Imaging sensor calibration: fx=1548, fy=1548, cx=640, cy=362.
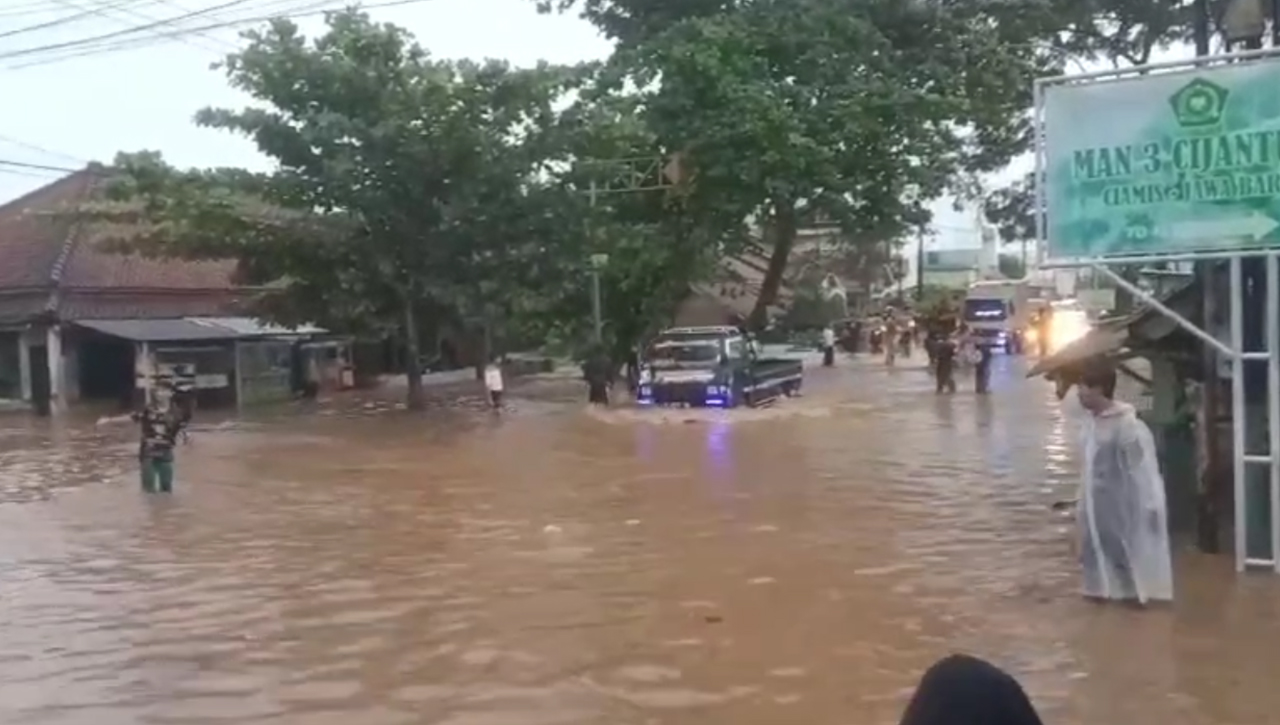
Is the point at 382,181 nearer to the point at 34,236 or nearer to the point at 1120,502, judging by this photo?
the point at 34,236

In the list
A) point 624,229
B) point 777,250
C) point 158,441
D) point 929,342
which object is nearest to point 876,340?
point 929,342

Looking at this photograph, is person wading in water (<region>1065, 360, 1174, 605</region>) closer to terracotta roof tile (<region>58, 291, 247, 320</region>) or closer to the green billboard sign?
the green billboard sign

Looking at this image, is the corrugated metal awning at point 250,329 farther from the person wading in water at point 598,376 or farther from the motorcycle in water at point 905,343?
the motorcycle in water at point 905,343

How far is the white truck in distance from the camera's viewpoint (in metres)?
Answer: 58.8

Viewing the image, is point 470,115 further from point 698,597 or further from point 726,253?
point 698,597

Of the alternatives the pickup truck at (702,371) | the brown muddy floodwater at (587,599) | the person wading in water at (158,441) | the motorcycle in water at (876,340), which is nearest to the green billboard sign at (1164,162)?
the brown muddy floodwater at (587,599)

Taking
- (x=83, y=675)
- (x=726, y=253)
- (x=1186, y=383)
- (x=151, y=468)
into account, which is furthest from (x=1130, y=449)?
(x=726, y=253)

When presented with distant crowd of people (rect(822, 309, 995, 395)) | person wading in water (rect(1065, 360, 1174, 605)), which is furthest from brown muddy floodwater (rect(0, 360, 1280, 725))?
distant crowd of people (rect(822, 309, 995, 395))

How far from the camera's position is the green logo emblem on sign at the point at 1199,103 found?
1055 centimetres

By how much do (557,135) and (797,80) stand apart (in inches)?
239

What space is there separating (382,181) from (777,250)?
1307cm

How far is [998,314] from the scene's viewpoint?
60.8 meters

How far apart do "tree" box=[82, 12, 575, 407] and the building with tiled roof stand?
5.78 meters

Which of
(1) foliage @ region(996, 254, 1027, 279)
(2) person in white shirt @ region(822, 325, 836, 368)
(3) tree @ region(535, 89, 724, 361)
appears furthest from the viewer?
(1) foliage @ region(996, 254, 1027, 279)
